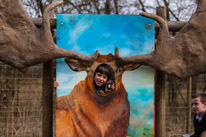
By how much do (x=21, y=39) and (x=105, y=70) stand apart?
63 cm

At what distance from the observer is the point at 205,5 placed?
1641 millimetres

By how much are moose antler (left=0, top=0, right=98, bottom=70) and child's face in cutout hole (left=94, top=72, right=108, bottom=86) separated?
1.02 feet

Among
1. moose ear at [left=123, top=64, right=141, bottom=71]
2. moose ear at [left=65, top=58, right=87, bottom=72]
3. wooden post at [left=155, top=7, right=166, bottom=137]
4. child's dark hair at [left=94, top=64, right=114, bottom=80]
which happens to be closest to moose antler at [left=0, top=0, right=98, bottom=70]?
moose ear at [left=65, top=58, right=87, bottom=72]

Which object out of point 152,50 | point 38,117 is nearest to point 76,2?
point 38,117

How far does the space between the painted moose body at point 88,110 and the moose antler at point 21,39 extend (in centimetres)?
21

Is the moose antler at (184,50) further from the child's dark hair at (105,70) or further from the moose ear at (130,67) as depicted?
the child's dark hair at (105,70)

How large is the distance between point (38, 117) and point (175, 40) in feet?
7.02

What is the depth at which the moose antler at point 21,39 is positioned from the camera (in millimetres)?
1602

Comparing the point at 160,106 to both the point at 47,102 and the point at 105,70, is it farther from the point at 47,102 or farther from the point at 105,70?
A: the point at 47,102

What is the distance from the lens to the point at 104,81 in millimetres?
1715

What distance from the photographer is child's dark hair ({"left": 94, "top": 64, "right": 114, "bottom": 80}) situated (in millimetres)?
1717

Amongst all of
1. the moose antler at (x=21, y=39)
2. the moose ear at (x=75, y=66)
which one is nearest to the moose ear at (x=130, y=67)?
the moose ear at (x=75, y=66)

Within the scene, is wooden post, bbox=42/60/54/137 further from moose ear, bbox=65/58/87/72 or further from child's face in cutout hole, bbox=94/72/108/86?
child's face in cutout hole, bbox=94/72/108/86

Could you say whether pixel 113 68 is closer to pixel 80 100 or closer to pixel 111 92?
pixel 111 92
